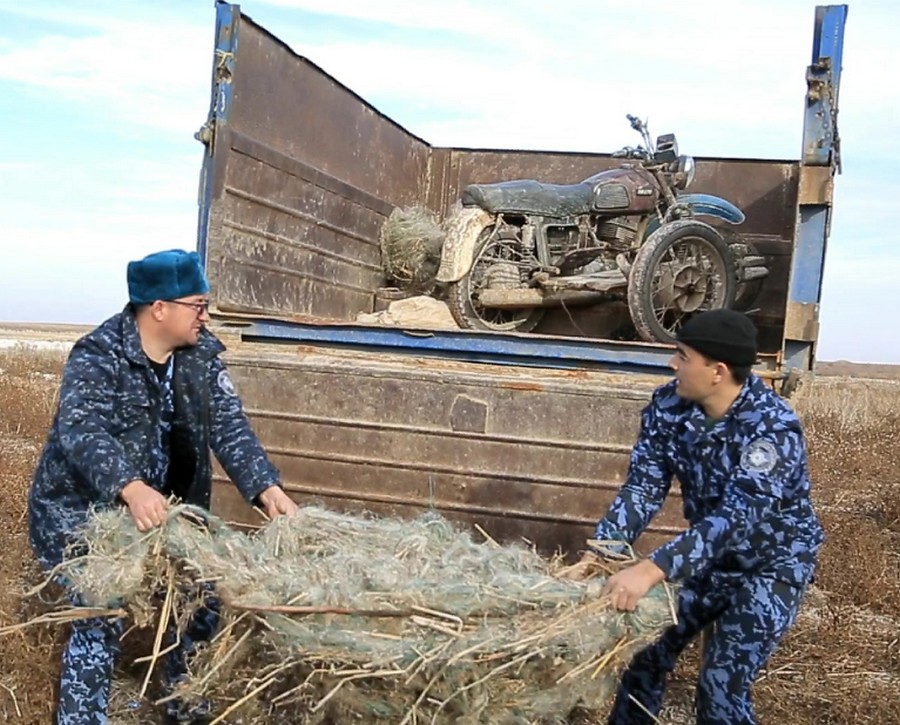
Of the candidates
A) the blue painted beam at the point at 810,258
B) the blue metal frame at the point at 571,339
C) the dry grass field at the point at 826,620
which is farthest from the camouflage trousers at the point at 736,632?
the blue painted beam at the point at 810,258

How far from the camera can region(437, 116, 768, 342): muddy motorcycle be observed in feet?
18.3

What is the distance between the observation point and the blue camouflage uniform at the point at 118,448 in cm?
289

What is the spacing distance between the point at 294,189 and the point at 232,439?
267 centimetres

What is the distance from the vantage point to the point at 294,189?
5.63 meters

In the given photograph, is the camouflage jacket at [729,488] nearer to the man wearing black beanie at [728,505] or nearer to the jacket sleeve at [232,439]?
the man wearing black beanie at [728,505]

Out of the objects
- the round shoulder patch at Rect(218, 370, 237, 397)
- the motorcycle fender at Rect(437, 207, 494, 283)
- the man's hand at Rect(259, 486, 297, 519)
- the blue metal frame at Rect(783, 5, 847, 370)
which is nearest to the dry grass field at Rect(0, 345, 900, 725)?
the blue metal frame at Rect(783, 5, 847, 370)

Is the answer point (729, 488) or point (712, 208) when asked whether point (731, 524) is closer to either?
point (729, 488)

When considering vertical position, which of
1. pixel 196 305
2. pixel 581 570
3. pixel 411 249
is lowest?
pixel 581 570

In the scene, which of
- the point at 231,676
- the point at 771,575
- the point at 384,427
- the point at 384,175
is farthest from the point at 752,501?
the point at 384,175

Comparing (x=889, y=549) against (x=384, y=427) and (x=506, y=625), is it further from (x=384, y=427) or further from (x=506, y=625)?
(x=506, y=625)

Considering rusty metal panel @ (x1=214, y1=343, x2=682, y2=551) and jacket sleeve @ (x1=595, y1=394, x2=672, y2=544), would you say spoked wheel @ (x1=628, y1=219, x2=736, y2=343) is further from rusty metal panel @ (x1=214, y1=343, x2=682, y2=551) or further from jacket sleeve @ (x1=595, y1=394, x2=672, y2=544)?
jacket sleeve @ (x1=595, y1=394, x2=672, y2=544)

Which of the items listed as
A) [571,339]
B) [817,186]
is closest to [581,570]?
[571,339]

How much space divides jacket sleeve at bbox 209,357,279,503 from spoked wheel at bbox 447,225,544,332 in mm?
2649

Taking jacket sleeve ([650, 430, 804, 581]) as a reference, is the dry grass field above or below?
below
